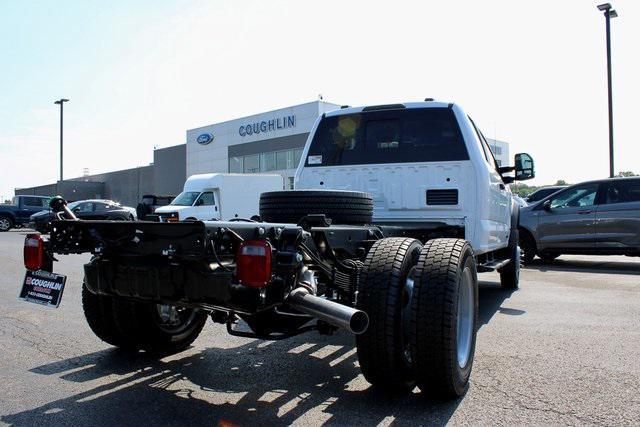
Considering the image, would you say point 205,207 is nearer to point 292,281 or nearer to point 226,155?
point 292,281

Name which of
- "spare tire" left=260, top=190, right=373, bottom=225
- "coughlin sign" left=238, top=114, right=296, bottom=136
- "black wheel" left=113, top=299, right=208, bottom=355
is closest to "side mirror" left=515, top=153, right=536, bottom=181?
"spare tire" left=260, top=190, right=373, bottom=225

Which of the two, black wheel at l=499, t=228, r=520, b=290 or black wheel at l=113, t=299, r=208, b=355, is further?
black wheel at l=499, t=228, r=520, b=290

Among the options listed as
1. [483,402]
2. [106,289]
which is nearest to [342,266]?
[483,402]

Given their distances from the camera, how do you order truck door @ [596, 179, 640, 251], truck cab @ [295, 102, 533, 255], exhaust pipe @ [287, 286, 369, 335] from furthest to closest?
truck door @ [596, 179, 640, 251] → truck cab @ [295, 102, 533, 255] → exhaust pipe @ [287, 286, 369, 335]

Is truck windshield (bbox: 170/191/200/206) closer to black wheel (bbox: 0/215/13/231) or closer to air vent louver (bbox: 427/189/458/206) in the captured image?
black wheel (bbox: 0/215/13/231)

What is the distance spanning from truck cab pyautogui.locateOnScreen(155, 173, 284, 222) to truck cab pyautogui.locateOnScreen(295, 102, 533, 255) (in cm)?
1467

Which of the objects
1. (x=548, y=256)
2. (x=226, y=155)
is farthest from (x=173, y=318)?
(x=226, y=155)

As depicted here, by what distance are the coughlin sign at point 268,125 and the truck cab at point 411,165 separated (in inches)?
1195

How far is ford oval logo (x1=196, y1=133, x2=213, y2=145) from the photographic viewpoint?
43.2m

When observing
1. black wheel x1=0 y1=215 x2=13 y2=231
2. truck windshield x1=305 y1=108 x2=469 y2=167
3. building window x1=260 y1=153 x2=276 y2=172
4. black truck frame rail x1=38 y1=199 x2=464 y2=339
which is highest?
building window x1=260 y1=153 x2=276 y2=172

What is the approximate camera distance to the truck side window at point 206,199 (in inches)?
829

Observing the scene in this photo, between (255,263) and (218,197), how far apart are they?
18.3 m

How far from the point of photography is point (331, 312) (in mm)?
3084

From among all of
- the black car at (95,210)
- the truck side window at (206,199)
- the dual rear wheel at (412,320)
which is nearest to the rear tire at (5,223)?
the black car at (95,210)
